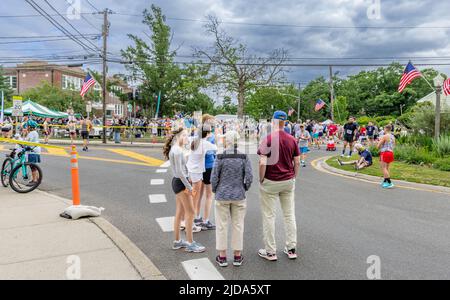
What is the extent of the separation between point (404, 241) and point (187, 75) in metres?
39.6

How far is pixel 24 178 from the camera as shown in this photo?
8.87 meters

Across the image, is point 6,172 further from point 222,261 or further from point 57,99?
point 57,99

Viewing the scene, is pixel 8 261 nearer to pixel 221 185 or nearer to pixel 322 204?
pixel 221 185

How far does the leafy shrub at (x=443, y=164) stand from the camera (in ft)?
39.2

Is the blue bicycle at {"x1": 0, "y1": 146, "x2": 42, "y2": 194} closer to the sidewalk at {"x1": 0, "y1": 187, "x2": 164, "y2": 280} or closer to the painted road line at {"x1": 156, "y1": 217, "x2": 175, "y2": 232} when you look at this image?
the sidewalk at {"x1": 0, "y1": 187, "x2": 164, "y2": 280}

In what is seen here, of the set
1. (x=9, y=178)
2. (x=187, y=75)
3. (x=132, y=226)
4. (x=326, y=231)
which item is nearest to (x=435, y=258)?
(x=326, y=231)

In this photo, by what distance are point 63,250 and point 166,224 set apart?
A: 189cm

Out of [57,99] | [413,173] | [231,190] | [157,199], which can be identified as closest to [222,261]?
[231,190]

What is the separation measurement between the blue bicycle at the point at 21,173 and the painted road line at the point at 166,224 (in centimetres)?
421

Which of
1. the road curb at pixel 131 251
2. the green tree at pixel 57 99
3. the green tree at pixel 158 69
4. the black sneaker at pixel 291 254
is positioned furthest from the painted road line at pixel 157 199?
the green tree at pixel 57 99

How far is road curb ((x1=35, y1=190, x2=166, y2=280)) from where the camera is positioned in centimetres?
405

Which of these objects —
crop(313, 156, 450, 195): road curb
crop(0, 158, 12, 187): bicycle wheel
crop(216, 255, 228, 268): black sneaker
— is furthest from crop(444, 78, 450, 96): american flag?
crop(0, 158, 12, 187): bicycle wheel

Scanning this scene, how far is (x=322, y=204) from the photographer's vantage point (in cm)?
771

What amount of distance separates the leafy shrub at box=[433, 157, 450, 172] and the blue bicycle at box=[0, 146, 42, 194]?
12560mm
